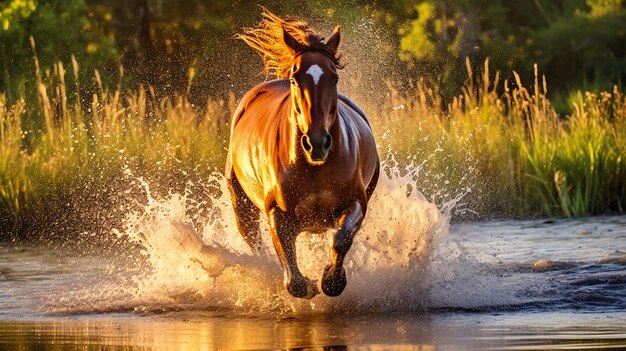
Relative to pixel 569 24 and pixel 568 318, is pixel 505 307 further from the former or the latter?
pixel 569 24

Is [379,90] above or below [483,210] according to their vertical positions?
above

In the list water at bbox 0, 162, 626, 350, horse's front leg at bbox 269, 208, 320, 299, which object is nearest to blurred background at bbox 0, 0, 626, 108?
water at bbox 0, 162, 626, 350

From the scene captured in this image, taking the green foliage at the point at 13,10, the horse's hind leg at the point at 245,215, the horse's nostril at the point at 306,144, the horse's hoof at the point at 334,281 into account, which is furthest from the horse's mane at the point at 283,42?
the green foliage at the point at 13,10

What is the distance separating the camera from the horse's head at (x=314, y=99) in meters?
9.93

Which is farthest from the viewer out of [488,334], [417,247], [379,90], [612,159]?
[379,90]

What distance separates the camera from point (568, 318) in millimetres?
10219

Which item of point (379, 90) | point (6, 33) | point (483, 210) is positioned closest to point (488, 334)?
point (483, 210)

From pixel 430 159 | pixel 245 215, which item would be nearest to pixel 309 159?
pixel 245 215

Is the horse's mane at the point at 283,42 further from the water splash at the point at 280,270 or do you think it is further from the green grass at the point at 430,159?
the green grass at the point at 430,159

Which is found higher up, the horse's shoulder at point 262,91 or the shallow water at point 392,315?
the horse's shoulder at point 262,91

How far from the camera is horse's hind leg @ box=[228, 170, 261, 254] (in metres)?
12.7

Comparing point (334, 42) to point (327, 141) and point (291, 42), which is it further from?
point (327, 141)

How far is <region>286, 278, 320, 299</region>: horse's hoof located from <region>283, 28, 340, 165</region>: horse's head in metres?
0.78

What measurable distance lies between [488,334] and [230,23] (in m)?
19.1
